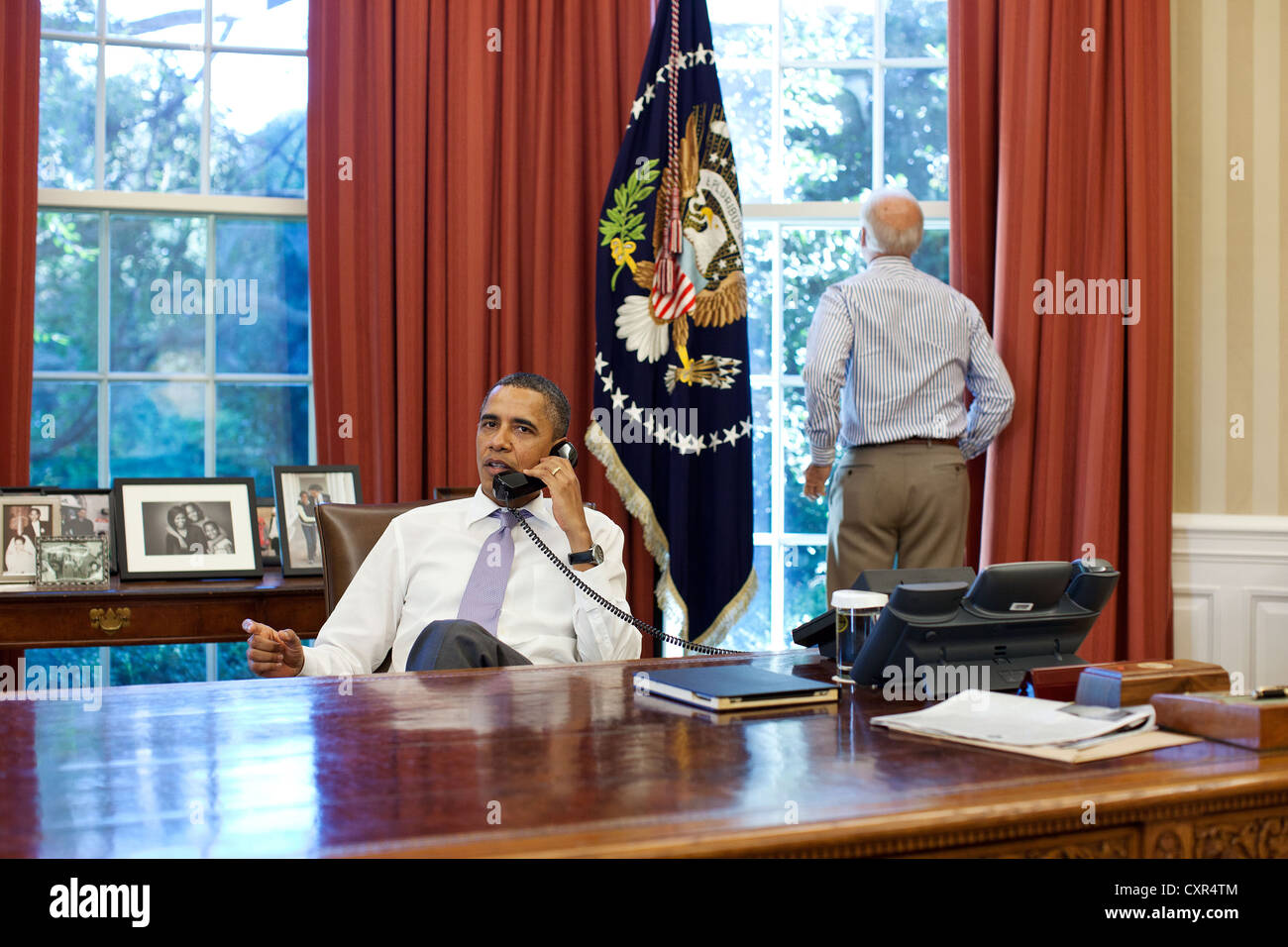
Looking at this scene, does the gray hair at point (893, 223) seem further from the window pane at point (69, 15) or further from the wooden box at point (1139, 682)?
the window pane at point (69, 15)

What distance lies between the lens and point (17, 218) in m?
3.36

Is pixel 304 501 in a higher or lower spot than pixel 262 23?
lower

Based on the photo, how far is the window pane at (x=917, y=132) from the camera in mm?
4082

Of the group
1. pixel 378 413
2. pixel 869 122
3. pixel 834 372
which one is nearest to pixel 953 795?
pixel 834 372

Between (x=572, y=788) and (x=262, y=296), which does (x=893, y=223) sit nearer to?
(x=262, y=296)

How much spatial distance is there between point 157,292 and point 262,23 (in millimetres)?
926

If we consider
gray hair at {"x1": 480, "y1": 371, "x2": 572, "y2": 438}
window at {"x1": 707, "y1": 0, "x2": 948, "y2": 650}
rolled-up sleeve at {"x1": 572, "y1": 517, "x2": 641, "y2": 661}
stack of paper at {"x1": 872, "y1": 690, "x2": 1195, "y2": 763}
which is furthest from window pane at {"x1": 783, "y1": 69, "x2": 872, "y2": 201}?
stack of paper at {"x1": 872, "y1": 690, "x2": 1195, "y2": 763}

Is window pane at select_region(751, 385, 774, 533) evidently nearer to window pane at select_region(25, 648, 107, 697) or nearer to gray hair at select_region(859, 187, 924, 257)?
gray hair at select_region(859, 187, 924, 257)

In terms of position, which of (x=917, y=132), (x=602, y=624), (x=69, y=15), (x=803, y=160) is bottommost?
(x=602, y=624)

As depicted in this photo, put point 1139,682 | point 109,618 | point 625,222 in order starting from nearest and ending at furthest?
point 1139,682 < point 109,618 < point 625,222

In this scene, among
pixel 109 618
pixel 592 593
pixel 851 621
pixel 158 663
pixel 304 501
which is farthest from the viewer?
pixel 158 663

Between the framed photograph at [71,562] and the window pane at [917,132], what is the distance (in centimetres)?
278

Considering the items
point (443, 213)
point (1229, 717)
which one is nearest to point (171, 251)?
point (443, 213)
